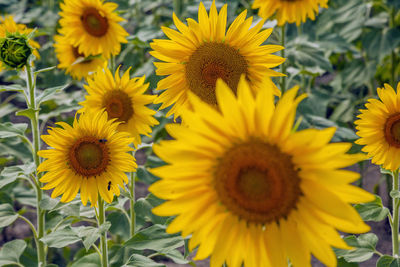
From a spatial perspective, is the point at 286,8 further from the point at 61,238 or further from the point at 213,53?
the point at 61,238

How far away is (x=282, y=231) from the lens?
79 centimetres

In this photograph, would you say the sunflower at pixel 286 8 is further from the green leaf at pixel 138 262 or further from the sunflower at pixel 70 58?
the green leaf at pixel 138 262

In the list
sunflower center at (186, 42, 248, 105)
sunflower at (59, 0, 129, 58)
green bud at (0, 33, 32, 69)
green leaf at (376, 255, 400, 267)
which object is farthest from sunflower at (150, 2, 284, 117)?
sunflower at (59, 0, 129, 58)

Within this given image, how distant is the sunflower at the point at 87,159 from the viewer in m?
1.19

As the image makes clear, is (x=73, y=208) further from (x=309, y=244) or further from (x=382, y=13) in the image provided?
(x=382, y=13)

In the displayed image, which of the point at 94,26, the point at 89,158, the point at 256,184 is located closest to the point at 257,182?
the point at 256,184

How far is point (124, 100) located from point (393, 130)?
0.70 m

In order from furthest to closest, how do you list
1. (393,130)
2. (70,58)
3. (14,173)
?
(70,58) → (14,173) → (393,130)

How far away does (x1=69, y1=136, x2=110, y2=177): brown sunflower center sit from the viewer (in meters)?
1.19

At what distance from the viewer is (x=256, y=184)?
30.7 inches

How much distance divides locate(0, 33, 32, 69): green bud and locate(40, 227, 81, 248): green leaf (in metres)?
0.43

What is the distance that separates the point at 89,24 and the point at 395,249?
4.06 ft

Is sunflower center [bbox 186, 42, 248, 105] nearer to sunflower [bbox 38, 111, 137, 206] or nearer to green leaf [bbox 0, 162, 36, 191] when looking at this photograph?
sunflower [bbox 38, 111, 137, 206]

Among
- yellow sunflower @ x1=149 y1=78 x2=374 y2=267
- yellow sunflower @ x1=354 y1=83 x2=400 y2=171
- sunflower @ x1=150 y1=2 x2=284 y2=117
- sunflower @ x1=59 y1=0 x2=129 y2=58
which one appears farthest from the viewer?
sunflower @ x1=59 y1=0 x2=129 y2=58
